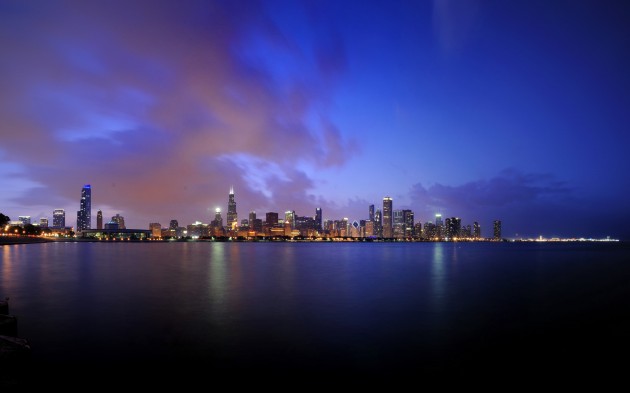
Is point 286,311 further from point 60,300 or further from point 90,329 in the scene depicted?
point 60,300

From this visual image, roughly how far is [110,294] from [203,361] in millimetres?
22568

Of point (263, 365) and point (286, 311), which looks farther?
point (286, 311)

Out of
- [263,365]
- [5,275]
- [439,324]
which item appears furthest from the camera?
[5,275]

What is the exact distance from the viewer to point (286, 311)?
27.5 meters

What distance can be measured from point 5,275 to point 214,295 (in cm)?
3158

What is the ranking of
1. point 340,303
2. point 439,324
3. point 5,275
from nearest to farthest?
point 439,324 < point 340,303 < point 5,275

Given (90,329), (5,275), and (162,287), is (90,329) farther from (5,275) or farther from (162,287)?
(5,275)

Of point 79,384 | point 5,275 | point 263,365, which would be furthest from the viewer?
point 5,275

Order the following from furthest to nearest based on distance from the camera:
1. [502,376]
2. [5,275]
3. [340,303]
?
[5,275]
[340,303]
[502,376]

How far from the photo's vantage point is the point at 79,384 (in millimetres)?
13516

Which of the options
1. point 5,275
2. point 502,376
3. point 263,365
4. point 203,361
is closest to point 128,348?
point 203,361

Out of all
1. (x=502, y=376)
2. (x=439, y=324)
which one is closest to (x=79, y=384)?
(x=502, y=376)

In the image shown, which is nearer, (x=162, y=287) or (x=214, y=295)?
(x=214, y=295)

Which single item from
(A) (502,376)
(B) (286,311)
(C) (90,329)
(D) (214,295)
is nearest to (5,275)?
(D) (214,295)
